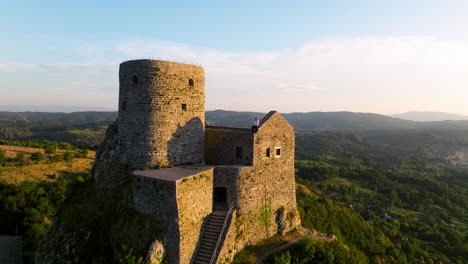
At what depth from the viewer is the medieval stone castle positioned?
17500mm

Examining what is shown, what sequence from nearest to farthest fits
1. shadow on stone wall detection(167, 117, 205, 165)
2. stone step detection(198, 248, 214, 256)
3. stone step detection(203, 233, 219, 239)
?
stone step detection(198, 248, 214, 256)
stone step detection(203, 233, 219, 239)
shadow on stone wall detection(167, 117, 205, 165)

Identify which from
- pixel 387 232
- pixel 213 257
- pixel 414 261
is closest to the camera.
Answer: pixel 213 257

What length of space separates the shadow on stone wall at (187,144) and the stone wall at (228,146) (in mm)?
971

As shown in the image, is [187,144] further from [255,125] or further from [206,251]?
[206,251]

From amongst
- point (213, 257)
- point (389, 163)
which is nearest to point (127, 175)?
point (213, 257)

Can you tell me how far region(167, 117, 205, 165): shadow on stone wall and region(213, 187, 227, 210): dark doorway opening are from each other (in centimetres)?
402

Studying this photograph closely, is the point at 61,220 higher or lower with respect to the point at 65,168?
higher

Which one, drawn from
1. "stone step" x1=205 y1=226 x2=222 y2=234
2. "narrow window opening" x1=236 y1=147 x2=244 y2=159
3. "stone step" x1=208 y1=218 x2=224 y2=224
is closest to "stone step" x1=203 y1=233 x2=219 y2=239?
"stone step" x1=205 y1=226 x2=222 y2=234

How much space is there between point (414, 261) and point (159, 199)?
180ft

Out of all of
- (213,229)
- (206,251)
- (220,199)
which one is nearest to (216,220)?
(213,229)

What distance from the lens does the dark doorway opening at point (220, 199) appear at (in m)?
21.5

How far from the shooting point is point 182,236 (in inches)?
662

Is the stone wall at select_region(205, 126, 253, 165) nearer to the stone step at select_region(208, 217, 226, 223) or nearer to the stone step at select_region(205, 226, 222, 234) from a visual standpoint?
the stone step at select_region(208, 217, 226, 223)

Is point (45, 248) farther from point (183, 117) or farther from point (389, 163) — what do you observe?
point (389, 163)
